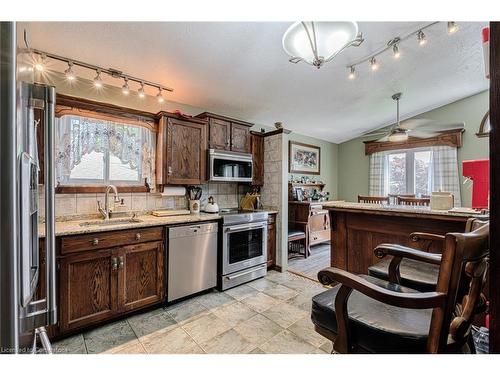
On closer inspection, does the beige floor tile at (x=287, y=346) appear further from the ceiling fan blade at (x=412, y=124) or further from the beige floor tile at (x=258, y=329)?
the ceiling fan blade at (x=412, y=124)

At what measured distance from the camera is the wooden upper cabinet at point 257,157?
3625 mm

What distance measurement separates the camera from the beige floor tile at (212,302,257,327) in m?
2.19

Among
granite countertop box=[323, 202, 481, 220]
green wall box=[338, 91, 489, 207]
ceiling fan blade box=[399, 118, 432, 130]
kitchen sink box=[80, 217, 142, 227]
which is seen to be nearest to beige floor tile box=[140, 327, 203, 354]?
kitchen sink box=[80, 217, 142, 227]

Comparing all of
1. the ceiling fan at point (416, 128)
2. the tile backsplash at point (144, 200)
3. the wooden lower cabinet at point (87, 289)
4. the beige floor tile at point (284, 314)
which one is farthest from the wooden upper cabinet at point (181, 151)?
the ceiling fan at point (416, 128)

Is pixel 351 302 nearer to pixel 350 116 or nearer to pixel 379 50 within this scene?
pixel 379 50

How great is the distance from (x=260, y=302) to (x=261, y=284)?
470 mm

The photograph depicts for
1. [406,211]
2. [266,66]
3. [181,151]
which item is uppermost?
[266,66]

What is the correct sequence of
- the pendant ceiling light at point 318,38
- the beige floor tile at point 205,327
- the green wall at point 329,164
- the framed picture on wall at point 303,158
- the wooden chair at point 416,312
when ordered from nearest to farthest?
the wooden chair at point 416,312 → the pendant ceiling light at point 318,38 → the beige floor tile at point 205,327 → the framed picture on wall at point 303,158 → the green wall at point 329,164

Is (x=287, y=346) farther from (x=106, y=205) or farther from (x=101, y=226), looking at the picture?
(x=106, y=205)

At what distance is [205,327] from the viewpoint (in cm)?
208

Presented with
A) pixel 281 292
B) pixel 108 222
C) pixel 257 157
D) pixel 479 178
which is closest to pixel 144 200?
pixel 108 222

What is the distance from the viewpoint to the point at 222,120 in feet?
10.7

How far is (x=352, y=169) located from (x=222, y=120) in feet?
13.3

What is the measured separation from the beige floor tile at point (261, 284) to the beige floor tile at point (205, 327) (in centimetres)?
80
